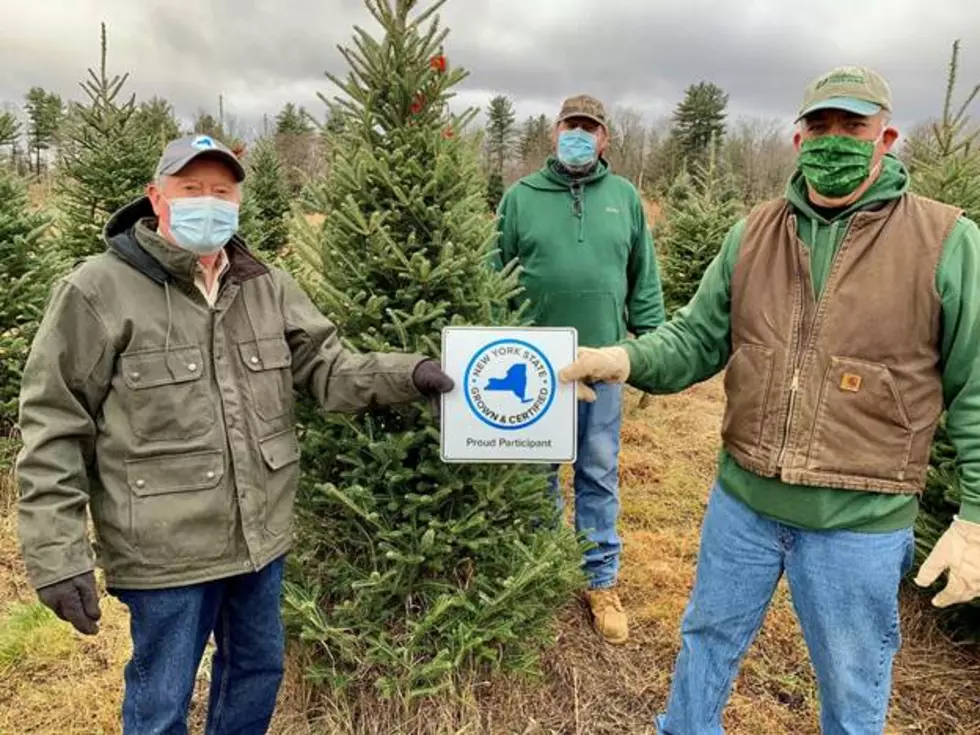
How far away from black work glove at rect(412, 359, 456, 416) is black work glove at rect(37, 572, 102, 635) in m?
1.24

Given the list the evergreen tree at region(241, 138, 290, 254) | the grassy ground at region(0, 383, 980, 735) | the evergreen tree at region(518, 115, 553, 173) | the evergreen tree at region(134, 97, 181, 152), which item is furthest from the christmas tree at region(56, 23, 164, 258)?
the evergreen tree at region(518, 115, 553, 173)

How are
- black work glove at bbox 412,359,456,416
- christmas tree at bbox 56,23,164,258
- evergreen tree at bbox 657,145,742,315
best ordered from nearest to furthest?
black work glove at bbox 412,359,456,416 < christmas tree at bbox 56,23,164,258 < evergreen tree at bbox 657,145,742,315

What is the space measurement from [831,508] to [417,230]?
6.78 feet

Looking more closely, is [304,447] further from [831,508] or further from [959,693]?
[959,693]

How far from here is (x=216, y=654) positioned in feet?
9.25

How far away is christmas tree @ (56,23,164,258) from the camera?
7.60 metres

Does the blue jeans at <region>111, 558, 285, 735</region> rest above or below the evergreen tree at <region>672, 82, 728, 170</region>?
below

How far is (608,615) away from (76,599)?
287 centimetres

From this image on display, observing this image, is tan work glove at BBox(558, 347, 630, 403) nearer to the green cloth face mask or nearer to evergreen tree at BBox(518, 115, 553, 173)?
the green cloth face mask

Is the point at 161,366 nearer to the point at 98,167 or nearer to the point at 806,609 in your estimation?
the point at 806,609

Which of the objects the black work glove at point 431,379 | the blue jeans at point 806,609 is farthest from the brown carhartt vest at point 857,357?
the black work glove at point 431,379

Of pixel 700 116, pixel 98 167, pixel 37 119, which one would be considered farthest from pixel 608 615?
pixel 37 119

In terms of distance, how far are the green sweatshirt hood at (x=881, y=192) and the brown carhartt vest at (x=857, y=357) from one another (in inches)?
1.7

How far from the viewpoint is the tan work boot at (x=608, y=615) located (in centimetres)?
406
